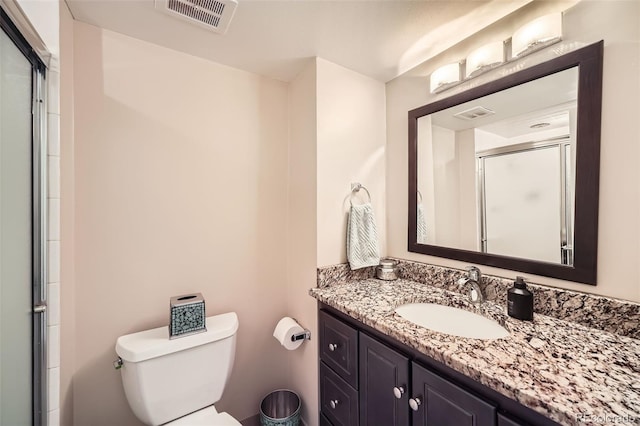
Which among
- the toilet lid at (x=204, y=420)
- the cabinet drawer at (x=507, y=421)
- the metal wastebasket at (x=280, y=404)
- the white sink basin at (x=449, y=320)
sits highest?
the white sink basin at (x=449, y=320)

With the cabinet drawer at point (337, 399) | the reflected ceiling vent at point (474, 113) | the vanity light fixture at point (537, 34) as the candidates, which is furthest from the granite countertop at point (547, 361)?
the vanity light fixture at point (537, 34)

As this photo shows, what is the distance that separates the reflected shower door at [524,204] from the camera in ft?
3.28

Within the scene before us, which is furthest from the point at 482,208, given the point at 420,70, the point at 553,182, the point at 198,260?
the point at 198,260

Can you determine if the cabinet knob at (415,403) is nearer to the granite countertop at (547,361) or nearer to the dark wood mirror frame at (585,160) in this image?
the granite countertop at (547,361)

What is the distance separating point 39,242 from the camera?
2.96 ft

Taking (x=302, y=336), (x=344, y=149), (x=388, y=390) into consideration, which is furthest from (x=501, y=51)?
(x=302, y=336)

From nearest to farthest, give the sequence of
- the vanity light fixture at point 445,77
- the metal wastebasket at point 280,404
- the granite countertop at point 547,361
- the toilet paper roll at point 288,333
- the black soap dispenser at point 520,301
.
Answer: the granite countertop at point 547,361
the black soap dispenser at point 520,301
the vanity light fixture at point 445,77
the toilet paper roll at point 288,333
the metal wastebasket at point 280,404

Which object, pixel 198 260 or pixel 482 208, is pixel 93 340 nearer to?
pixel 198 260

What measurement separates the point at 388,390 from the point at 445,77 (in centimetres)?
146

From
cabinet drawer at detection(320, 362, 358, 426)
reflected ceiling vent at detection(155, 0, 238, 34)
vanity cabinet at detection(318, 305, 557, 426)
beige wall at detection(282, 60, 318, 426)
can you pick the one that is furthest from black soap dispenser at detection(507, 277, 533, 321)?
reflected ceiling vent at detection(155, 0, 238, 34)

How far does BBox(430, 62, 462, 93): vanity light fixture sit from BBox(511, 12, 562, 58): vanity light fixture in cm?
25

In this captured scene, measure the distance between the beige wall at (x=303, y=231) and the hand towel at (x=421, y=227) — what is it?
0.62 m

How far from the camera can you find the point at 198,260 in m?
1.40

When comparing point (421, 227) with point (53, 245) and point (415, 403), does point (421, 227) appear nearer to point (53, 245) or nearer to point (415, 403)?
point (415, 403)
